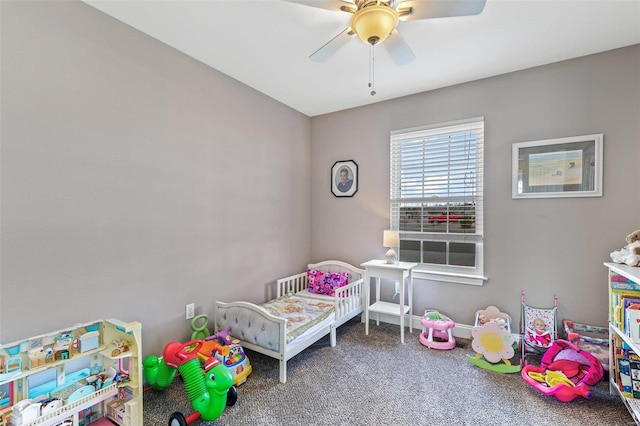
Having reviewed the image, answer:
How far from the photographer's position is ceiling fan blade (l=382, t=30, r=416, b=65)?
1729mm

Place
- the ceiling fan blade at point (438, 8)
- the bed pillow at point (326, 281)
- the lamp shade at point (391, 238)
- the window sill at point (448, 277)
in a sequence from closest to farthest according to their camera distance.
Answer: the ceiling fan blade at point (438, 8), the window sill at point (448, 277), the lamp shade at point (391, 238), the bed pillow at point (326, 281)

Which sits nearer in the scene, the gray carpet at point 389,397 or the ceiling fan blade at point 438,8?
the ceiling fan blade at point 438,8

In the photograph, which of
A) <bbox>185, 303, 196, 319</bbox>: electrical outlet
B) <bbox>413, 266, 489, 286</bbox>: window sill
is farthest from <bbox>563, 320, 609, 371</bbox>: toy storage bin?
<bbox>185, 303, 196, 319</bbox>: electrical outlet

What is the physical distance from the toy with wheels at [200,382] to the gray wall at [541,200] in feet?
7.22

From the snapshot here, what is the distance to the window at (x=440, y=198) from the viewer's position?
2.92 metres

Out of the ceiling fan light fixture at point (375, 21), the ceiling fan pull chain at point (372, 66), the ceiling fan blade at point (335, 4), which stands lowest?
the ceiling fan light fixture at point (375, 21)

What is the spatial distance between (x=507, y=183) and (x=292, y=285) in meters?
2.53

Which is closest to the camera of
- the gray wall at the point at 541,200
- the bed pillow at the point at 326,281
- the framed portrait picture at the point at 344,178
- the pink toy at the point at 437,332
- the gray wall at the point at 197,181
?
the gray wall at the point at 197,181

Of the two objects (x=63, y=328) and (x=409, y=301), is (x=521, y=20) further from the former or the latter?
(x=63, y=328)

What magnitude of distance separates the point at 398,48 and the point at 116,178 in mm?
2066

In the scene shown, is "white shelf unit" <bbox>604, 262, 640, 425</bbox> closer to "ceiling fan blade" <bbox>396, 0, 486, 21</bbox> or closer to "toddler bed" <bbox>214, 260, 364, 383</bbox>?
"ceiling fan blade" <bbox>396, 0, 486, 21</bbox>

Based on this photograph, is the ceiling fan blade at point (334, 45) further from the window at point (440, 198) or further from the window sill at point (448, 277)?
the window sill at point (448, 277)

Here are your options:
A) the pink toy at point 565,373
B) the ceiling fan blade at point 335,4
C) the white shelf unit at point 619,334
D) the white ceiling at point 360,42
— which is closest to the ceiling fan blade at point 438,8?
the ceiling fan blade at point 335,4

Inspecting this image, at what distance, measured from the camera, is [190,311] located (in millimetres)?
2418
